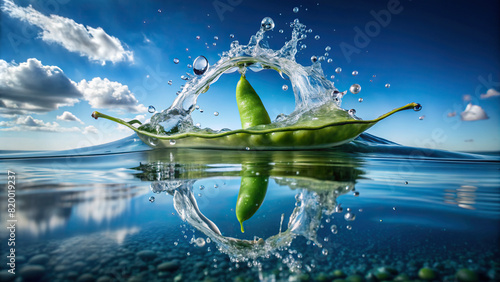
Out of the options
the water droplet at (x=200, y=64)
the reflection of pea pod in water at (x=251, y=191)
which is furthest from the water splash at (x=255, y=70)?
the reflection of pea pod in water at (x=251, y=191)

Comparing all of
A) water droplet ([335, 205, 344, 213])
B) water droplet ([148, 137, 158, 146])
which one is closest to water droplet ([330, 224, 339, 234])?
water droplet ([335, 205, 344, 213])

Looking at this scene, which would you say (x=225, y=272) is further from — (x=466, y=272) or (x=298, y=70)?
(x=298, y=70)

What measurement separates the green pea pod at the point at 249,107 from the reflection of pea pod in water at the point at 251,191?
0.96 metres

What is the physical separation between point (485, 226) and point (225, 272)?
1.13 meters

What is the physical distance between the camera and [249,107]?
302 centimetres

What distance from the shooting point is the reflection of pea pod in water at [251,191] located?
Result: 1.25 m

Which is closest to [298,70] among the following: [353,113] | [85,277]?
[353,113]

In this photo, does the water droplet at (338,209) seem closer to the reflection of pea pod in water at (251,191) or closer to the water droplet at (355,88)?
the reflection of pea pod in water at (251,191)

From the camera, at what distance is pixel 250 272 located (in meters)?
0.72

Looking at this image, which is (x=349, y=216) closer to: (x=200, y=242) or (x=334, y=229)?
(x=334, y=229)

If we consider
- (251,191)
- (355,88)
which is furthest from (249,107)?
(251,191)

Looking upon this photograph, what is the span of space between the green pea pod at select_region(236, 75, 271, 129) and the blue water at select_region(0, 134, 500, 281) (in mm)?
1124

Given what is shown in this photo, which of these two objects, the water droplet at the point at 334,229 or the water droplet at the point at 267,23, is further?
the water droplet at the point at 267,23

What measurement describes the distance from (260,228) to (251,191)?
0.36 m
